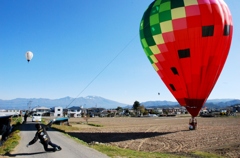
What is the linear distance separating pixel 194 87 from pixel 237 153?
785cm

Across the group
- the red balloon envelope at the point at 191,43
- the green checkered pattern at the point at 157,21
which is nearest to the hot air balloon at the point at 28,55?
the green checkered pattern at the point at 157,21

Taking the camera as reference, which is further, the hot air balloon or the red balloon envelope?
the hot air balloon

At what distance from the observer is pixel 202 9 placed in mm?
22078

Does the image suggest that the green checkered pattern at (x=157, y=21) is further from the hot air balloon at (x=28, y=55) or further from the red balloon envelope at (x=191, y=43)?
the hot air balloon at (x=28, y=55)

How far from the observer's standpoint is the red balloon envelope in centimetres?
2202

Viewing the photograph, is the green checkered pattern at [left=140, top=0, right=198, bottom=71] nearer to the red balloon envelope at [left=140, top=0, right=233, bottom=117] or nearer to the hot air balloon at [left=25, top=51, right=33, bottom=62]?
the red balloon envelope at [left=140, top=0, right=233, bottom=117]

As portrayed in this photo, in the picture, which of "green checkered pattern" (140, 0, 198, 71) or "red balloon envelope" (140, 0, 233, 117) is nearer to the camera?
"red balloon envelope" (140, 0, 233, 117)

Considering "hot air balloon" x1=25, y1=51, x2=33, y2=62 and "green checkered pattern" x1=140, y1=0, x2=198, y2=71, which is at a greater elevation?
"green checkered pattern" x1=140, y1=0, x2=198, y2=71

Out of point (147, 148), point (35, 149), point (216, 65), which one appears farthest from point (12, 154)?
point (216, 65)

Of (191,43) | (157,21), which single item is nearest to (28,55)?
(157,21)

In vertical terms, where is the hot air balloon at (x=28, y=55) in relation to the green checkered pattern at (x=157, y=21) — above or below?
below

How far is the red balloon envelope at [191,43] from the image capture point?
22.0 metres

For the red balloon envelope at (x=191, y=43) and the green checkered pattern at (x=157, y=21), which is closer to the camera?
the red balloon envelope at (x=191, y=43)

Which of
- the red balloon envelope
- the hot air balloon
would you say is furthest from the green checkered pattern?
the hot air balloon
